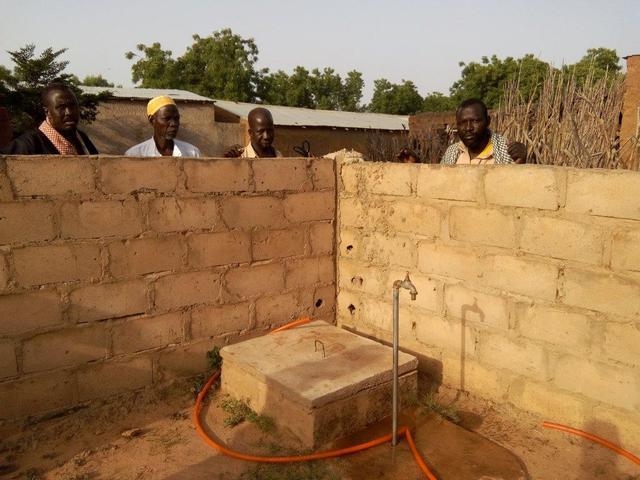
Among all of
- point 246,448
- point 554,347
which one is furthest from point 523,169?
point 246,448

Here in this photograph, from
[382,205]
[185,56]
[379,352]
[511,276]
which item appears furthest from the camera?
[185,56]

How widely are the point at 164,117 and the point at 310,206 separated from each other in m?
1.40

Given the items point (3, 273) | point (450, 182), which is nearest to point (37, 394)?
point (3, 273)

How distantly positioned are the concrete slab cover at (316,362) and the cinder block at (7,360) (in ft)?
4.27

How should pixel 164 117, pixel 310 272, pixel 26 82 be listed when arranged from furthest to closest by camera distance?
pixel 26 82
pixel 310 272
pixel 164 117

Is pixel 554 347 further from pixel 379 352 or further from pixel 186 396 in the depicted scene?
pixel 186 396

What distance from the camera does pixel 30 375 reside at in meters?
3.19

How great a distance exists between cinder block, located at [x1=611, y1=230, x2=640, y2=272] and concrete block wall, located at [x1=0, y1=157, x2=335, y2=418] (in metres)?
2.30

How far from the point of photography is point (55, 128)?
3.49m

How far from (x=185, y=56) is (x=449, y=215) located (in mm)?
28543

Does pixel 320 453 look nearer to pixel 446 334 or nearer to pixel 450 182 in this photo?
pixel 446 334

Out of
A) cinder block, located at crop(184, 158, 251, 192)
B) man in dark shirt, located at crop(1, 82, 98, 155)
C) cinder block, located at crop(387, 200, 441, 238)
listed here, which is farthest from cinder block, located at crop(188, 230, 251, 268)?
cinder block, located at crop(387, 200, 441, 238)

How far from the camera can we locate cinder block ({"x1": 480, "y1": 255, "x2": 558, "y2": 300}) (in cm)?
316

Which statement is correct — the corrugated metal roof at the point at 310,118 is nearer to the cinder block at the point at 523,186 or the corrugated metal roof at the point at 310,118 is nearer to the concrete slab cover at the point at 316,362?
the concrete slab cover at the point at 316,362
